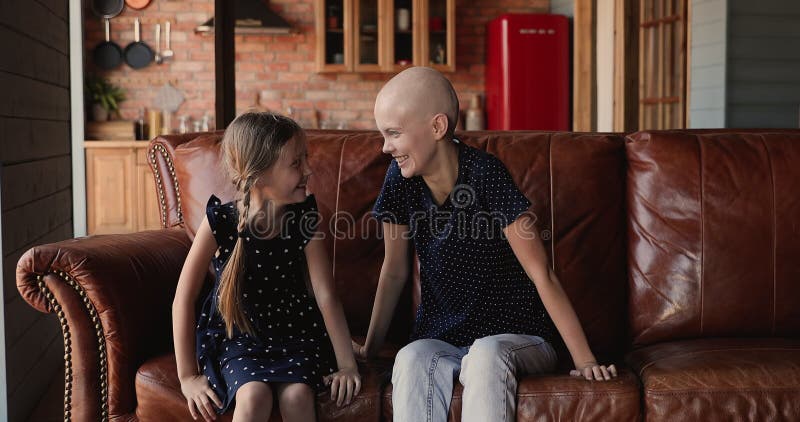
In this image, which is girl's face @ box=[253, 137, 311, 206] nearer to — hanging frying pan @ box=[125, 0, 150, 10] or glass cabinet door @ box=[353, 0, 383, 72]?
glass cabinet door @ box=[353, 0, 383, 72]

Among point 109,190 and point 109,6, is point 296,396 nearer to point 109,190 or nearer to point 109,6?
point 109,190

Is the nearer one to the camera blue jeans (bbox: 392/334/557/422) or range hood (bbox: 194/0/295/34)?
blue jeans (bbox: 392/334/557/422)

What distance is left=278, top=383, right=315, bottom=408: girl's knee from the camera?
1.58 metres

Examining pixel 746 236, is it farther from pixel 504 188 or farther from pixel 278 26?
pixel 278 26

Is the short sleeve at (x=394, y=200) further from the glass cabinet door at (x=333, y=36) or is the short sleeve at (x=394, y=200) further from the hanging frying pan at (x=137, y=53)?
the hanging frying pan at (x=137, y=53)

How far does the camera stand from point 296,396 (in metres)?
1.58

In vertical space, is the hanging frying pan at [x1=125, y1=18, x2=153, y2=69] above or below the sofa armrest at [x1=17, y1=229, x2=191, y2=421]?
above

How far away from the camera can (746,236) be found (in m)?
2.08

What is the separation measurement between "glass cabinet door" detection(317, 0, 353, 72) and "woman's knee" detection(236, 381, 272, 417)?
5464 millimetres

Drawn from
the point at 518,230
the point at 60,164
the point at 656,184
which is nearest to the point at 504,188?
the point at 518,230

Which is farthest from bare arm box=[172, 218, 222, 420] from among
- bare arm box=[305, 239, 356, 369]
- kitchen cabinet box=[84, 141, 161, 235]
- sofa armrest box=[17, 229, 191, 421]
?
kitchen cabinet box=[84, 141, 161, 235]

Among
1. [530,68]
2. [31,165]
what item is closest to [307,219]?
[31,165]

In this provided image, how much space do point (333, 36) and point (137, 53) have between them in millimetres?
1619

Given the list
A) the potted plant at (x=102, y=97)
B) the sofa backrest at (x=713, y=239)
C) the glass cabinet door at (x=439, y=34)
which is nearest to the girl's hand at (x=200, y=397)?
the sofa backrest at (x=713, y=239)
